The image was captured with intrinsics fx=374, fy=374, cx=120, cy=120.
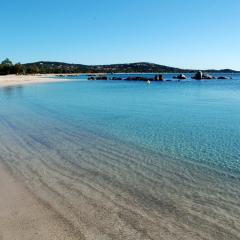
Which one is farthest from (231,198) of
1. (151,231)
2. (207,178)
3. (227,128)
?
(227,128)

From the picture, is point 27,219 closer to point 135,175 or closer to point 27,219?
point 27,219

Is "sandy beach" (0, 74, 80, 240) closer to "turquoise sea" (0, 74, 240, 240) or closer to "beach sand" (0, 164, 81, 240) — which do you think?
"beach sand" (0, 164, 81, 240)

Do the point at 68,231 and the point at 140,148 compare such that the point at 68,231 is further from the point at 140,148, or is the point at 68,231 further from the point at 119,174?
the point at 140,148

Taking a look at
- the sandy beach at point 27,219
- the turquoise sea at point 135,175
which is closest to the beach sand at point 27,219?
the sandy beach at point 27,219

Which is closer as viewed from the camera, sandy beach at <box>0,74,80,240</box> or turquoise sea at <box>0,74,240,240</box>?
sandy beach at <box>0,74,80,240</box>

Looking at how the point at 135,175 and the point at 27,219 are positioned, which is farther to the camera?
the point at 135,175

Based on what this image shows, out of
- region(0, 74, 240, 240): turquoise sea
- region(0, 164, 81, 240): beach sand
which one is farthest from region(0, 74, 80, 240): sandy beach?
region(0, 74, 240, 240): turquoise sea

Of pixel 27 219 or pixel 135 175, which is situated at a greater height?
pixel 27 219

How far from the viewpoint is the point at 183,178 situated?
1155cm

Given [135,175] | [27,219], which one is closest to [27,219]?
[27,219]

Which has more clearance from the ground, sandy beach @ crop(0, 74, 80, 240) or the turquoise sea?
sandy beach @ crop(0, 74, 80, 240)

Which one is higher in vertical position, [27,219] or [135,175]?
[27,219]

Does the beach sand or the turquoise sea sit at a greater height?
the beach sand

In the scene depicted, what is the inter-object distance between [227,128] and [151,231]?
14.7 m
